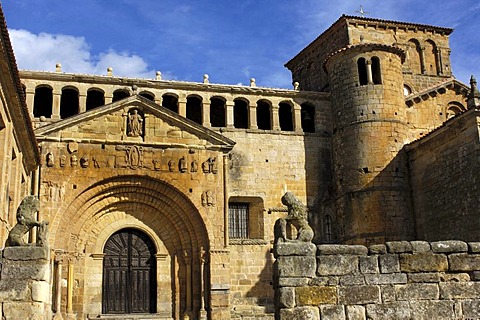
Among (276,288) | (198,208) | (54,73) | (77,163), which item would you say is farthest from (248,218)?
(276,288)

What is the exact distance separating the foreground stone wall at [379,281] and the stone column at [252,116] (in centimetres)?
1380

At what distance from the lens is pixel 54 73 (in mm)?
22031

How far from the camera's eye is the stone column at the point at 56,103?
21.7 m

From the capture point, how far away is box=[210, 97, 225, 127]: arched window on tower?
24625 millimetres

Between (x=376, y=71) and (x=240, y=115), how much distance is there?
18.3 ft

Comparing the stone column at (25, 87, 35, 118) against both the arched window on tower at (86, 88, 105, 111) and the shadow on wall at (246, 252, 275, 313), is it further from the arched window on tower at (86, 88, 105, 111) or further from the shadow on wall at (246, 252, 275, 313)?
the shadow on wall at (246, 252, 275, 313)

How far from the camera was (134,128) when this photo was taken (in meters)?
20.2

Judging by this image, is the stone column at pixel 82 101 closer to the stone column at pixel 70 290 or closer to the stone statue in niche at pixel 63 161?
the stone statue in niche at pixel 63 161

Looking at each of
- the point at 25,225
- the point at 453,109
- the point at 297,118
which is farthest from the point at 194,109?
the point at 25,225

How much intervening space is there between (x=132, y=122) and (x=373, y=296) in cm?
1223

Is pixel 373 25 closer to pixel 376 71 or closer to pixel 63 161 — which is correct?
pixel 376 71

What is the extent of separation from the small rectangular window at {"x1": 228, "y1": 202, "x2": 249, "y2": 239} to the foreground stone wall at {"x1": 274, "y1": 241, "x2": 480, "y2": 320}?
13038mm

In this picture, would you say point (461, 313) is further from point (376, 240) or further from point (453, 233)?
point (376, 240)

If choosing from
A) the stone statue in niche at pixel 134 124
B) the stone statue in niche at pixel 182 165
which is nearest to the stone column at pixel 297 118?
the stone statue in niche at pixel 182 165
